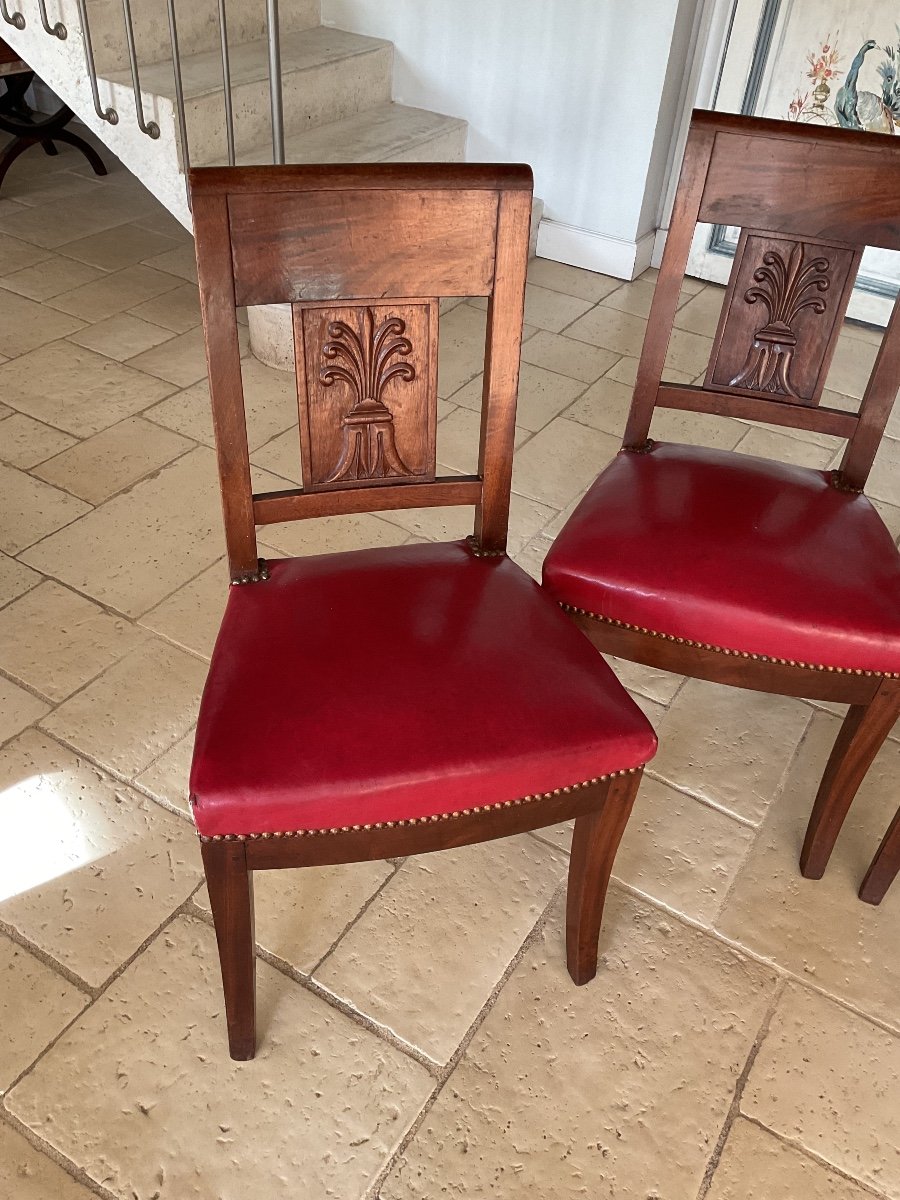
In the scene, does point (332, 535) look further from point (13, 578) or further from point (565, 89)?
point (565, 89)

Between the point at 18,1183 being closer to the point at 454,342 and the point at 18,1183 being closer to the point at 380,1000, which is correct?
the point at 380,1000

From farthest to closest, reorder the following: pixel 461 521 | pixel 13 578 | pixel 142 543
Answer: pixel 461 521 < pixel 142 543 < pixel 13 578

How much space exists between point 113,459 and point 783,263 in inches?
67.7

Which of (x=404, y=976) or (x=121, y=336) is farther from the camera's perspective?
(x=121, y=336)

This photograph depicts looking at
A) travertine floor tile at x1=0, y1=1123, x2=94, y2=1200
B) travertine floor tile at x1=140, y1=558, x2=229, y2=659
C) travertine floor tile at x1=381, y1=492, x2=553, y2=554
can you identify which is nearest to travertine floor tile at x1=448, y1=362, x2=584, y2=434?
travertine floor tile at x1=381, y1=492, x2=553, y2=554

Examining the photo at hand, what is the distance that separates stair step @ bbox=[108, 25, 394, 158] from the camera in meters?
3.01

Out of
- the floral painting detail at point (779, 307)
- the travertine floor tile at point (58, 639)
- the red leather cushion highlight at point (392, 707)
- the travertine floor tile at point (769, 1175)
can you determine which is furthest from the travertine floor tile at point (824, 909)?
the travertine floor tile at point (58, 639)

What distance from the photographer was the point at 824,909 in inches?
62.1

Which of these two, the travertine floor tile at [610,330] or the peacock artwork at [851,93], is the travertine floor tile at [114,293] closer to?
the travertine floor tile at [610,330]

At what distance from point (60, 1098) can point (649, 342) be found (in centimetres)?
141

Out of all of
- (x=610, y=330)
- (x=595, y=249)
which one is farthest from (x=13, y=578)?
(x=595, y=249)

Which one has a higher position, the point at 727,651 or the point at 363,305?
the point at 363,305

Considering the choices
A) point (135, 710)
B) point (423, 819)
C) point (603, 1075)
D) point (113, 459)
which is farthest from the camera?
point (113, 459)

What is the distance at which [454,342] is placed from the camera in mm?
3158
